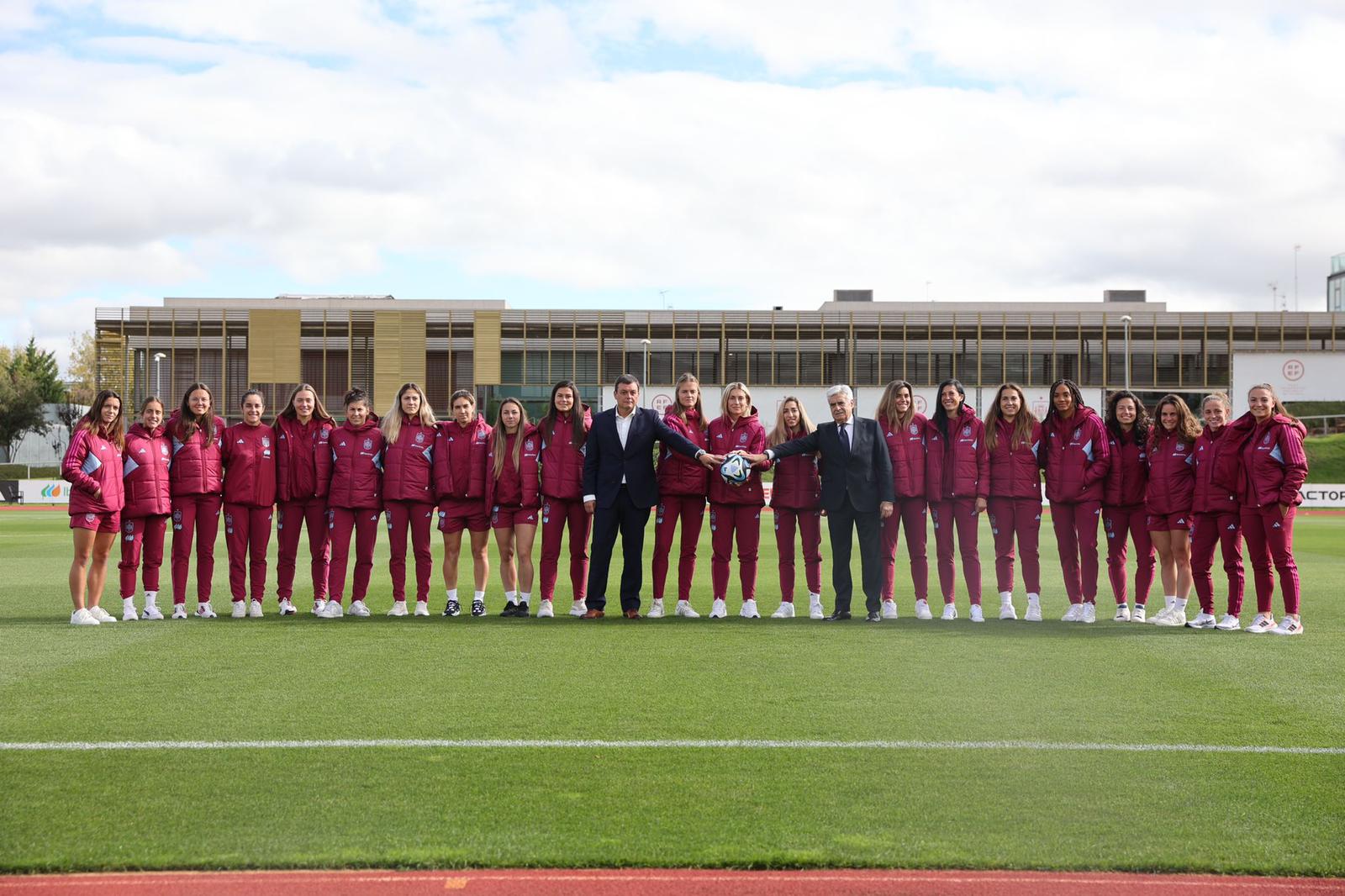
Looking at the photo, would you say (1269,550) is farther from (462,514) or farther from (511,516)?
(462,514)

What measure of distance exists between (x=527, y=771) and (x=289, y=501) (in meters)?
6.11

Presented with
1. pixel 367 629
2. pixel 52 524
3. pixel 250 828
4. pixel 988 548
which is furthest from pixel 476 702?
pixel 52 524

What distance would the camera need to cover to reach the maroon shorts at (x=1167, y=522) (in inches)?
400

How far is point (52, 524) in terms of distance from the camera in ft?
91.1

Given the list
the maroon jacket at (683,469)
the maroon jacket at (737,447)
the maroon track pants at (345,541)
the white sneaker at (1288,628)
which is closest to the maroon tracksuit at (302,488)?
the maroon track pants at (345,541)

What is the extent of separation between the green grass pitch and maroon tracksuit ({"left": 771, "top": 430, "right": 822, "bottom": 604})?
1.11m

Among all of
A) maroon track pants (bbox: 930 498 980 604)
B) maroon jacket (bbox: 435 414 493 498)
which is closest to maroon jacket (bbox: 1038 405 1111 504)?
maroon track pants (bbox: 930 498 980 604)

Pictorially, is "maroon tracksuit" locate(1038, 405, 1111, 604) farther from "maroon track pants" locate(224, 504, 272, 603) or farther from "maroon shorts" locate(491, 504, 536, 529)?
"maroon track pants" locate(224, 504, 272, 603)

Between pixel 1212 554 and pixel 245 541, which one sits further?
pixel 245 541

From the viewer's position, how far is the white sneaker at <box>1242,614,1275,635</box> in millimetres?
9461

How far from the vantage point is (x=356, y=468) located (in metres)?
10.4

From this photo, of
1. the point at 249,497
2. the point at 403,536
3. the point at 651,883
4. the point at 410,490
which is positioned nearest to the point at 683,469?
the point at 410,490

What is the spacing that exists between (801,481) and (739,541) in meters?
0.74

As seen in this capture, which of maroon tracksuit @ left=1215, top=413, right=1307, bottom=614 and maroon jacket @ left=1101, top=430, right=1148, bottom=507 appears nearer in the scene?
maroon tracksuit @ left=1215, top=413, right=1307, bottom=614
